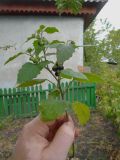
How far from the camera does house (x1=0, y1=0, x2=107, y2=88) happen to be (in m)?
11.4

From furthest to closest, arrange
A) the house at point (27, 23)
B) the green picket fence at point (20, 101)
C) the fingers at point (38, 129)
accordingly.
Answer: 1. the house at point (27, 23)
2. the green picket fence at point (20, 101)
3. the fingers at point (38, 129)

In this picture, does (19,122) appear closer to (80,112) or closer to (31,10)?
(31,10)

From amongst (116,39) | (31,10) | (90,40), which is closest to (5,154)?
(31,10)

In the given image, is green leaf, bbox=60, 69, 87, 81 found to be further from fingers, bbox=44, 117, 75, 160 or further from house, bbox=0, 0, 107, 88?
house, bbox=0, 0, 107, 88

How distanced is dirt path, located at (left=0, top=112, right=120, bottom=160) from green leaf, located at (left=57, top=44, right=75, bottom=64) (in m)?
5.43

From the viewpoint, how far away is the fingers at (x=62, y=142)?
909 millimetres

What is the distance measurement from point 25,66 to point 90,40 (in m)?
25.5

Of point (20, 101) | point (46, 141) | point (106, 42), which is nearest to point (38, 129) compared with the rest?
point (46, 141)

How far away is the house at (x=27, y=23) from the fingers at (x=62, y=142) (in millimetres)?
10480

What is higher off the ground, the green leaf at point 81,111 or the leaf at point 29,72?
the leaf at point 29,72

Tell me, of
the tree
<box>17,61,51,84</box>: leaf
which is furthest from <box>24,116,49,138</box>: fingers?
the tree

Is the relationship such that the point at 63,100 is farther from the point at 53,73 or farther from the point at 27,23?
the point at 27,23

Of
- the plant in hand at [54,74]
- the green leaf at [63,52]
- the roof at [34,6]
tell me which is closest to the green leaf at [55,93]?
the plant in hand at [54,74]

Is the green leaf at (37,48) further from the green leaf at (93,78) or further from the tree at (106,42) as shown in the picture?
the tree at (106,42)
